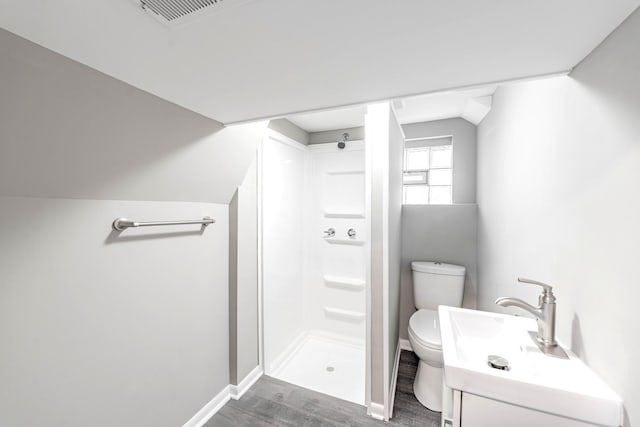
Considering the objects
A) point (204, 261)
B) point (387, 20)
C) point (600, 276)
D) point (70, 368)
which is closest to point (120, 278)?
point (70, 368)

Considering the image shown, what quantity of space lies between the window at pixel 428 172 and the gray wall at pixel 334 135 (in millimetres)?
607

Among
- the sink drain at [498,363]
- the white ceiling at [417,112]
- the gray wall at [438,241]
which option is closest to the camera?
the sink drain at [498,363]

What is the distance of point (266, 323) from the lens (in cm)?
218

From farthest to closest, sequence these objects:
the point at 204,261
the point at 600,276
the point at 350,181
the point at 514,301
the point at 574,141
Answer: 1. the point at 350,181
2. the point at 204,261
3. the point at 514,301
4. the point at 574,141
5. the point at 600,276

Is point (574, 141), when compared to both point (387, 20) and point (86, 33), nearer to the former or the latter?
point (387, 20)

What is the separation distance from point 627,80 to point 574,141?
0.28m

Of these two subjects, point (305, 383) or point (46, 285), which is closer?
point (46, 285)

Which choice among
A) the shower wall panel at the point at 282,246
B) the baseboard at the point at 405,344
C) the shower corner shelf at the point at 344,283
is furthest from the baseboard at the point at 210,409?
the baseboard at the point at 405,344

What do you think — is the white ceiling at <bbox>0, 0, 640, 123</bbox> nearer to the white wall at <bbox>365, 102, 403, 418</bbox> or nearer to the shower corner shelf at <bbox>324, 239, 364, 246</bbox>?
the white wall at <bbox>365, 102, 403, 418</bbox>

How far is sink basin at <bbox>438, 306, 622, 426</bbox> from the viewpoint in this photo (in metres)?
0.72

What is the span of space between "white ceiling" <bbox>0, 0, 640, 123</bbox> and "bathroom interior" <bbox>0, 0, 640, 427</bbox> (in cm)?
1

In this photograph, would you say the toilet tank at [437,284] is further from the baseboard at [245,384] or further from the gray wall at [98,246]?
the gray wall at [98,246]

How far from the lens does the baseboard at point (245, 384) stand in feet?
6.08

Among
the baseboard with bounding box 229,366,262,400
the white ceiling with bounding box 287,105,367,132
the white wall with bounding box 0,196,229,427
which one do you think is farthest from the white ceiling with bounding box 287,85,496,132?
the baseboard with bounding box 229,366,262,400
